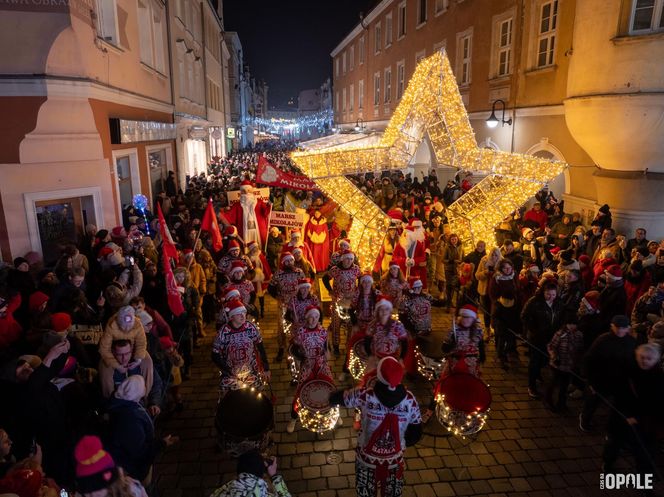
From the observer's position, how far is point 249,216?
449 inches

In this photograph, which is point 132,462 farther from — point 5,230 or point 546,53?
point 546,53

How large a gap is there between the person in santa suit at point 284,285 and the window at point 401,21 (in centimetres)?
2264

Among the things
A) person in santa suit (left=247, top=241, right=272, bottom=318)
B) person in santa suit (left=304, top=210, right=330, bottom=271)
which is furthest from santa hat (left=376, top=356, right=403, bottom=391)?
person in santa suit (left=304, top=210, right=330, bottom=271)

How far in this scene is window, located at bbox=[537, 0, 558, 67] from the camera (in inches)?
530

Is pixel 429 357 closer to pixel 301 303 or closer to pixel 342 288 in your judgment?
pixel 301 303

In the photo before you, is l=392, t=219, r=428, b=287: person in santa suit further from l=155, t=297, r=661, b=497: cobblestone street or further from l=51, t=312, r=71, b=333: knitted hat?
l=51, t=312, r=71, b=333: knitted hat

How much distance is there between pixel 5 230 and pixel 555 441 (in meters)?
9.27

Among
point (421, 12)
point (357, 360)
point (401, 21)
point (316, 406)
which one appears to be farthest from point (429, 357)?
point (401, 21)

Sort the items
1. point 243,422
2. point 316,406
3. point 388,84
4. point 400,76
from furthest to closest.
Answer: point 388,84 < point 400,76 < point 316,406 < point 243,422

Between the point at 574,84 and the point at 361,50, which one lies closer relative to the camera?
the point at 574,84

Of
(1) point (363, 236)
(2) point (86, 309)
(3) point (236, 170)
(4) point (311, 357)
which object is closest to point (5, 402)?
(2) point (86, 309)

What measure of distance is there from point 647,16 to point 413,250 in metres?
7.08

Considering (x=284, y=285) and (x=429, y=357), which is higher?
(x=284, y=285)

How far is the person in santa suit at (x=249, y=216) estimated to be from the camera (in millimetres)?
11367
